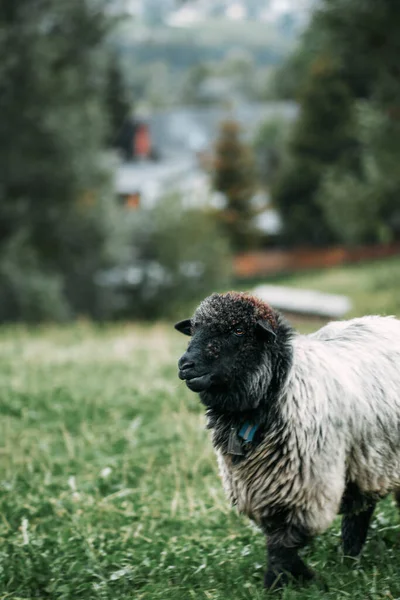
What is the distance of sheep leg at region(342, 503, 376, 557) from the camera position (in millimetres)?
4602

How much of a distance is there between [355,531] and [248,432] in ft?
3.32

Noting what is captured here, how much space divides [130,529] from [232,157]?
42.3 m

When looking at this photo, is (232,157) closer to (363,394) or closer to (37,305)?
(37,305)

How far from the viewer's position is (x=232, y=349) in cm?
400

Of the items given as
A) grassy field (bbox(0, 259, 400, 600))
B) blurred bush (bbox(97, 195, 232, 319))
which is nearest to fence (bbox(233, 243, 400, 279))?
blurred bush (bbox(97, 195, 232, 319))

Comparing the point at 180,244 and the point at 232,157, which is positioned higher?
the point at 232,157

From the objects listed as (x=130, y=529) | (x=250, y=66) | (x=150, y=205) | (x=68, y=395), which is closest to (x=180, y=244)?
(x=150, y=205)

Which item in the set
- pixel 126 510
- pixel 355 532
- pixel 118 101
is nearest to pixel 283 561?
pixel 355 532

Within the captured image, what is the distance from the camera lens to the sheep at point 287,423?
4.02m

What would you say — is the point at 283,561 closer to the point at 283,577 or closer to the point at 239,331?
the point at 283,577

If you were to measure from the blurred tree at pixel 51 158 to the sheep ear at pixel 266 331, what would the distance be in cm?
2219

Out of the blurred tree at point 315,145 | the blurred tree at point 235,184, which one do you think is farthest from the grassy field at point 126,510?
the blurred tree at point 235,184

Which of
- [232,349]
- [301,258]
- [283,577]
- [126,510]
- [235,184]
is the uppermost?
[235,184]

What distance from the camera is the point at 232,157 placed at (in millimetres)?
46375
